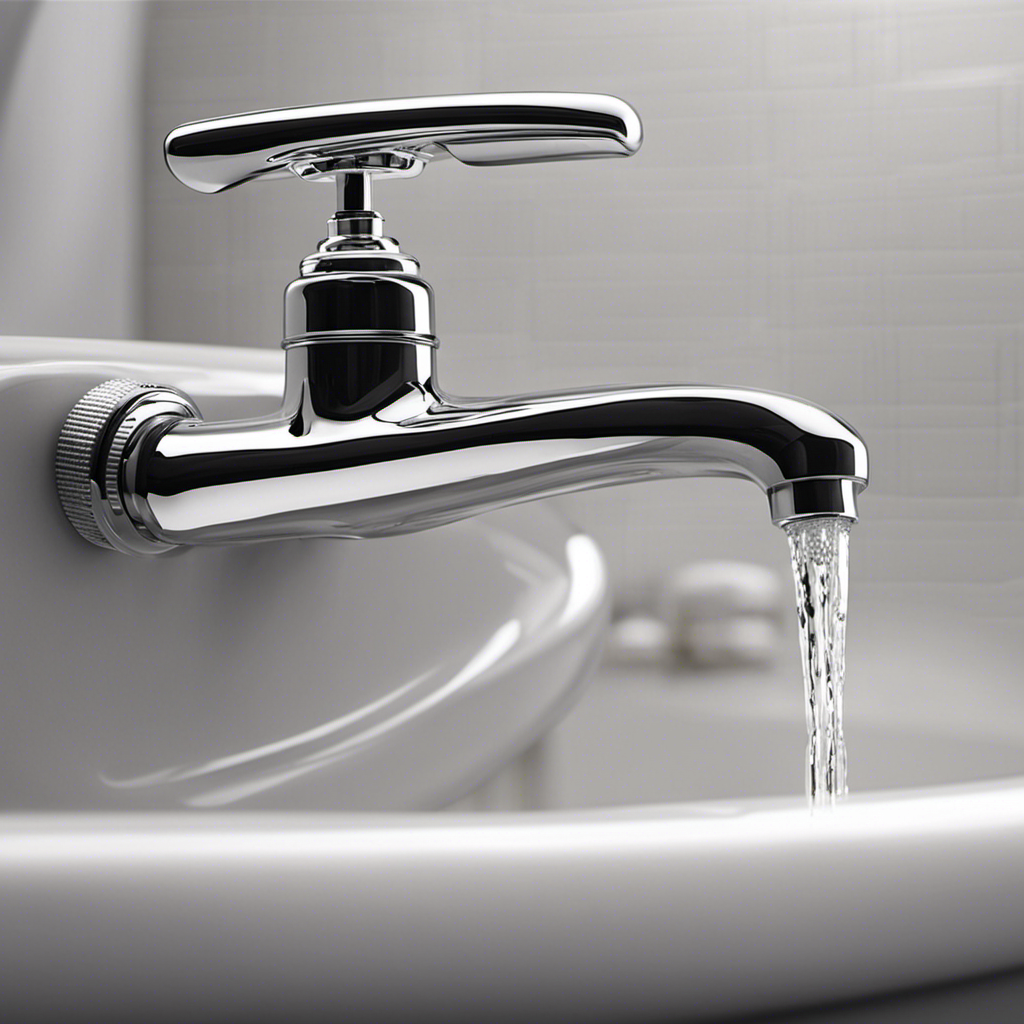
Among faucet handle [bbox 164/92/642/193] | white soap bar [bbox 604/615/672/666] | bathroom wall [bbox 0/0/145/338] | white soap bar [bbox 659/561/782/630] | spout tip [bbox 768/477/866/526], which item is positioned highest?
bathroom wall [bbox 0/0/145/338]

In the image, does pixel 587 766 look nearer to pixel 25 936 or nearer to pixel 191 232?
pixel 191 232

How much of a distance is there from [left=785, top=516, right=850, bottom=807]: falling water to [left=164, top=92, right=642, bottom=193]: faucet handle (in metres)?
0.10

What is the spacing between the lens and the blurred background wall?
2.39 ft

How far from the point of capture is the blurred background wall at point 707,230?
73 cm

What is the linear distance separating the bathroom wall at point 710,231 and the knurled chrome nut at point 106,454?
42cm

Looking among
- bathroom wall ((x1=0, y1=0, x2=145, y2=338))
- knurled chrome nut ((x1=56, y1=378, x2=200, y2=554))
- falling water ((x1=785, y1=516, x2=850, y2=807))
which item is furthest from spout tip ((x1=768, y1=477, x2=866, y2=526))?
bathroom wall ((x1=0, y1=0, x2=145, y2=338))

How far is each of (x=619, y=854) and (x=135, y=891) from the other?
0.07m

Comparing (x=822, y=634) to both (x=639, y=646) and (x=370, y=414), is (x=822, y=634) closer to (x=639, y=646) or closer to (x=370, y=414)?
(x=370, y=414)

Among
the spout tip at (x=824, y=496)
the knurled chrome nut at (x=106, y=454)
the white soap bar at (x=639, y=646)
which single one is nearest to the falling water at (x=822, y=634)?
the spout tip at (x=824, y=496)

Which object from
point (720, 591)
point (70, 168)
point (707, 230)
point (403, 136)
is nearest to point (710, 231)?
point (707, 230)

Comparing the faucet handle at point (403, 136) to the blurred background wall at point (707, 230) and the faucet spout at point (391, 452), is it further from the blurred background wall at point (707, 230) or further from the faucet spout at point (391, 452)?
the blurred background wall at point (707, 230)

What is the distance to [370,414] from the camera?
0.32 m

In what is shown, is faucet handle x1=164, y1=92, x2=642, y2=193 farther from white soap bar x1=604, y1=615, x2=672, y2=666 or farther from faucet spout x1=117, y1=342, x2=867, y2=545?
white soap bar x1=604, y1=615, x2=672, y2=666

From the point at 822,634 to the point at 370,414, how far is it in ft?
0.41
